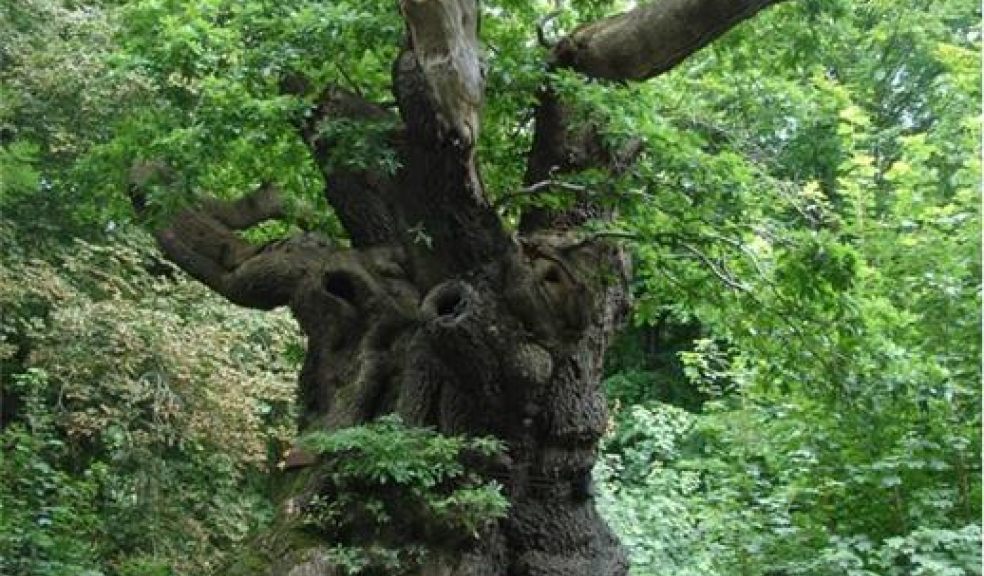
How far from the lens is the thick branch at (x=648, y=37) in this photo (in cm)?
435

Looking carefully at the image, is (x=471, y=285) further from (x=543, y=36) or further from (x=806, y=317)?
(x=806, y=317)

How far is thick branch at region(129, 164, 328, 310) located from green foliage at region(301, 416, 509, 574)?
3.81 ft

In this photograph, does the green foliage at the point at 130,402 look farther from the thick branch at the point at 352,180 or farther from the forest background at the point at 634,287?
the thick branch at the point at 352,180

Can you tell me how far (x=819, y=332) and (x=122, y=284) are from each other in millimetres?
4752

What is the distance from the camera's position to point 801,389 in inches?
216

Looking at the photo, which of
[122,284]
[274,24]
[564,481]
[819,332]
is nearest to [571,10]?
[274,24]

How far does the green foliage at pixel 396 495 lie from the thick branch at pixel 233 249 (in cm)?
116

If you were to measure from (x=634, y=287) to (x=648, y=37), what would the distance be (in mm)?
2113

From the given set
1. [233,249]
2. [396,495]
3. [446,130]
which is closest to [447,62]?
[446,130]

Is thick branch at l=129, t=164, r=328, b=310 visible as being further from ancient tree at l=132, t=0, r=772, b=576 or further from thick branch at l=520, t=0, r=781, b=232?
thick branch at l=520, t=0, r=781, b=232

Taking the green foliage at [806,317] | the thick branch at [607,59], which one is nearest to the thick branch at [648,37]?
the thick branch at [607,59]

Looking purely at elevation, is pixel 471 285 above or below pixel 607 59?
below

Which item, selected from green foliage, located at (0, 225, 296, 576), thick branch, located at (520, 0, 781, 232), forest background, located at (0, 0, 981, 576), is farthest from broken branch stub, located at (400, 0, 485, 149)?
green foliage, located at (0, 225, 296, 576)

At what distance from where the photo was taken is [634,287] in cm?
637
